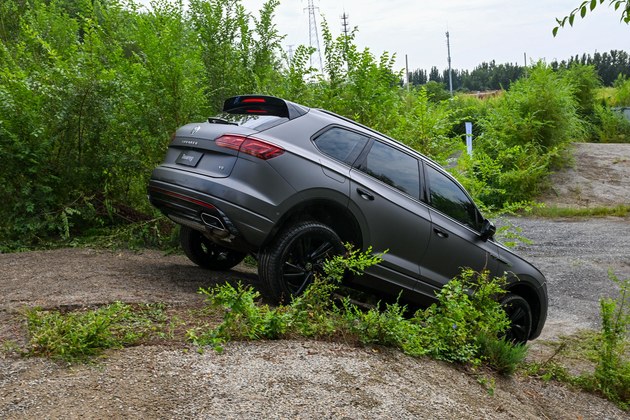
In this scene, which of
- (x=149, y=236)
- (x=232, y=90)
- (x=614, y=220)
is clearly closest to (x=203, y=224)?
(x=149, y=236)

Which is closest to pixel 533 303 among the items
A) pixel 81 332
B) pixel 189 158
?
pixel 189 158

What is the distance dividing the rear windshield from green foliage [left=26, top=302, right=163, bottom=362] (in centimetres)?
200

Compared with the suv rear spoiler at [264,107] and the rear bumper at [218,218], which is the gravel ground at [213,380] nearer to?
the rear bumper at [218,218]

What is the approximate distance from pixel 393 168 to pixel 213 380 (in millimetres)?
3307

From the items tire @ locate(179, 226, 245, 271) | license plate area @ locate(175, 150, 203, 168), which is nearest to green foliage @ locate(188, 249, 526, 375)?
license plate area @ locate(175, 150, 203, 168)

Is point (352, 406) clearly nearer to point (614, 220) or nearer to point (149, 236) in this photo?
point (149, 236)

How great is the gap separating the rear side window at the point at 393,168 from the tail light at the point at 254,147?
1.01 m

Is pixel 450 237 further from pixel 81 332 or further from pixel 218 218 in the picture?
pixel 81 332

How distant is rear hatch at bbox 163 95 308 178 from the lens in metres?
5.82

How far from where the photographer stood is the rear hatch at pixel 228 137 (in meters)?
5.82

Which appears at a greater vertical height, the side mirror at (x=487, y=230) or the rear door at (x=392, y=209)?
the rear door at (x=392, y=209)

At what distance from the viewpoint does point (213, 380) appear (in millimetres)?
4023

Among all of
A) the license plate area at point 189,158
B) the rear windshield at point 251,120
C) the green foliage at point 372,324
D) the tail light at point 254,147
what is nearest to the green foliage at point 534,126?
the green foliage at point 372,324

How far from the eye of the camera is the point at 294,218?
5.96m
